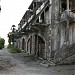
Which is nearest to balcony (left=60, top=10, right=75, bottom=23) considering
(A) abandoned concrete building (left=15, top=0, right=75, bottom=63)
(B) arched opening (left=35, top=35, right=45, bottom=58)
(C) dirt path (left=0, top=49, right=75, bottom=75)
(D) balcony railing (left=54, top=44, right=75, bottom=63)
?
(A) abandoned concrete building (left=15, top=0, right=75, bottom=63)

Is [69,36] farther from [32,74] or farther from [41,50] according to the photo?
[32,74]

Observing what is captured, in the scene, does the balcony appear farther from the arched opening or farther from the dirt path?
the arched opening

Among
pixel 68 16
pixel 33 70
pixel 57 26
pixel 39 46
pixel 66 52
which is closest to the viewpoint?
pixel 33 70

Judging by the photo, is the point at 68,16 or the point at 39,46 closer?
the point at 68,16

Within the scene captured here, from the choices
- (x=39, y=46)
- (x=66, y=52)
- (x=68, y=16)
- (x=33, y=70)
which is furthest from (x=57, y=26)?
(x=33, y=70)

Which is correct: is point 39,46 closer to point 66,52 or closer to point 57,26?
point 57,26

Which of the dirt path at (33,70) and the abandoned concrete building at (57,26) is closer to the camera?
the dirt path at (33,70)

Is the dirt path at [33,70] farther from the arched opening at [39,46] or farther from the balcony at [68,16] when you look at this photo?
the arched opening at [39,46]

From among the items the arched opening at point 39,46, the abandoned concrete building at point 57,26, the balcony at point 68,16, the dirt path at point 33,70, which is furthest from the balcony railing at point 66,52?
the arched opening at point 39,46

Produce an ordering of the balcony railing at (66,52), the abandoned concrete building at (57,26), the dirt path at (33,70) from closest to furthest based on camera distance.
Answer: the dirt path at (33,70) < the balcony railing at (66,52) < the abandoned concrete building at (57,26)

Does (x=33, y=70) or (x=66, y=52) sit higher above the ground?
(x=66, y=52)

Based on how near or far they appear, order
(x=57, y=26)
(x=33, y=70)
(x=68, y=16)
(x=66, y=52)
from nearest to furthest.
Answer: (x=33, y=70) < (x=66, y=52) < (x=68, y=16) < (x=57, y=26)

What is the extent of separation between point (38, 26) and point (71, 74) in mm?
15742

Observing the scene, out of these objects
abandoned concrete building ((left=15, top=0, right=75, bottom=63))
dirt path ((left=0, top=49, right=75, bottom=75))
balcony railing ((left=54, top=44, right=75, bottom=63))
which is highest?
abandoned concrete building ((left=15, top=0, right=75, bottom=63))
